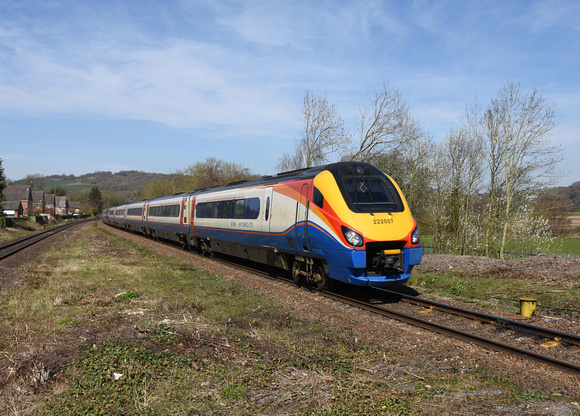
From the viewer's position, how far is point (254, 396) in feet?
16.7

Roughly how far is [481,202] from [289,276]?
25.0 meters

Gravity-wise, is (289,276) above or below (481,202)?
below

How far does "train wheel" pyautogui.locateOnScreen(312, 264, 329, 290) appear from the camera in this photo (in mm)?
11547

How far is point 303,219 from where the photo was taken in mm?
11609

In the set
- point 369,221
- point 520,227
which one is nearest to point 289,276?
point 369,221

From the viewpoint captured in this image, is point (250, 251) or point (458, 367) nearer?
point (458, 367)

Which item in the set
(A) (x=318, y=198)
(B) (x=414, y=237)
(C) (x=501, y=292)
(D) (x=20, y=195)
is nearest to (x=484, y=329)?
(B) (x=414, y=237)

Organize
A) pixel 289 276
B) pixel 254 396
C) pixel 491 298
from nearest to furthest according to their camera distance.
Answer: pixel 254 396, pixel 491 298, pixel 289 276

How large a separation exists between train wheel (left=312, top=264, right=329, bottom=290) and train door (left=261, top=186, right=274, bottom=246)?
92.5 inches

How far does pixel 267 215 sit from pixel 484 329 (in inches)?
300

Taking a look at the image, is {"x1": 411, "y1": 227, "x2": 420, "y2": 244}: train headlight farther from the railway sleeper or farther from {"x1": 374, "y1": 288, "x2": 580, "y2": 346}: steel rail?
the railway sleeper

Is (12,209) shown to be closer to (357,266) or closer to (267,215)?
(267,215)

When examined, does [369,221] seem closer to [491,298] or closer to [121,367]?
[491,298]

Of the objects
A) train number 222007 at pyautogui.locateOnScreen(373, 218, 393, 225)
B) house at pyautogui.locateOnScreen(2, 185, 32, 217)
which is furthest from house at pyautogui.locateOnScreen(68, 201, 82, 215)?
train number 222007 at pyautogui.locateOnScreen(373, 218, 393, 225)
